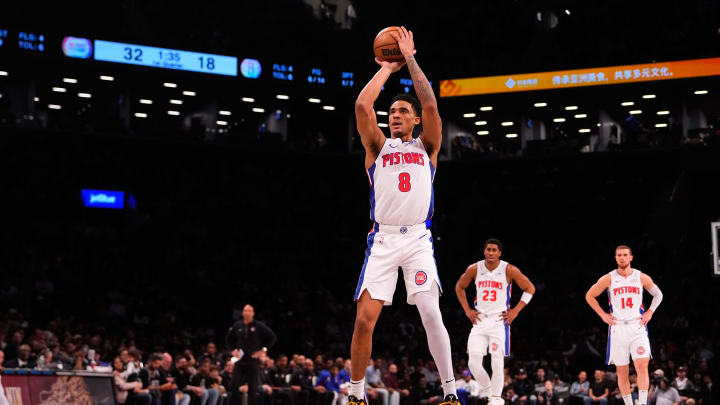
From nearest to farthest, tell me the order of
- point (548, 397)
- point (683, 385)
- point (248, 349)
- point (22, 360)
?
point (248, 349) < point (22, 360) < point (683, 385) < point (548, 397)

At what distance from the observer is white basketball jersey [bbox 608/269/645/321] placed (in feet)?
39.5

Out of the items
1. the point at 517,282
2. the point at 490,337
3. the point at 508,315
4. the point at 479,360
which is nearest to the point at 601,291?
the point at 517,282

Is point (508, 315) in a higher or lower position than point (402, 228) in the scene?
lower

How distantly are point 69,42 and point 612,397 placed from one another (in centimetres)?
1956

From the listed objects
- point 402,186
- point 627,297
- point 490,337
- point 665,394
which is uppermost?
point 402,186

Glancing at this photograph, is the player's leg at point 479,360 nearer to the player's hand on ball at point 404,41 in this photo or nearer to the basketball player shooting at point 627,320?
the basketball player shooting at point 627,320

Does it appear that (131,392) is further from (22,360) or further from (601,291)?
(601,291)

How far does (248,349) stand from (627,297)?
6682 millimetres

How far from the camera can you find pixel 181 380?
16.8m

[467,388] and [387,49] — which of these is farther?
[467,388]

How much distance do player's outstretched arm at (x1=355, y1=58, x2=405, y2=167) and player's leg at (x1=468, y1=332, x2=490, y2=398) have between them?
5.16m

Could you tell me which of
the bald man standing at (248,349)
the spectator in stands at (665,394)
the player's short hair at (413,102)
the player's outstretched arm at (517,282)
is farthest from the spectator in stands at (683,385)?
the player's short hair at (413,102)

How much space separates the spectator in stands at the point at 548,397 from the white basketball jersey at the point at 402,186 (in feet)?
43.2

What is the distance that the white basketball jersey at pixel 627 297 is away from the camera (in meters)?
12.0
